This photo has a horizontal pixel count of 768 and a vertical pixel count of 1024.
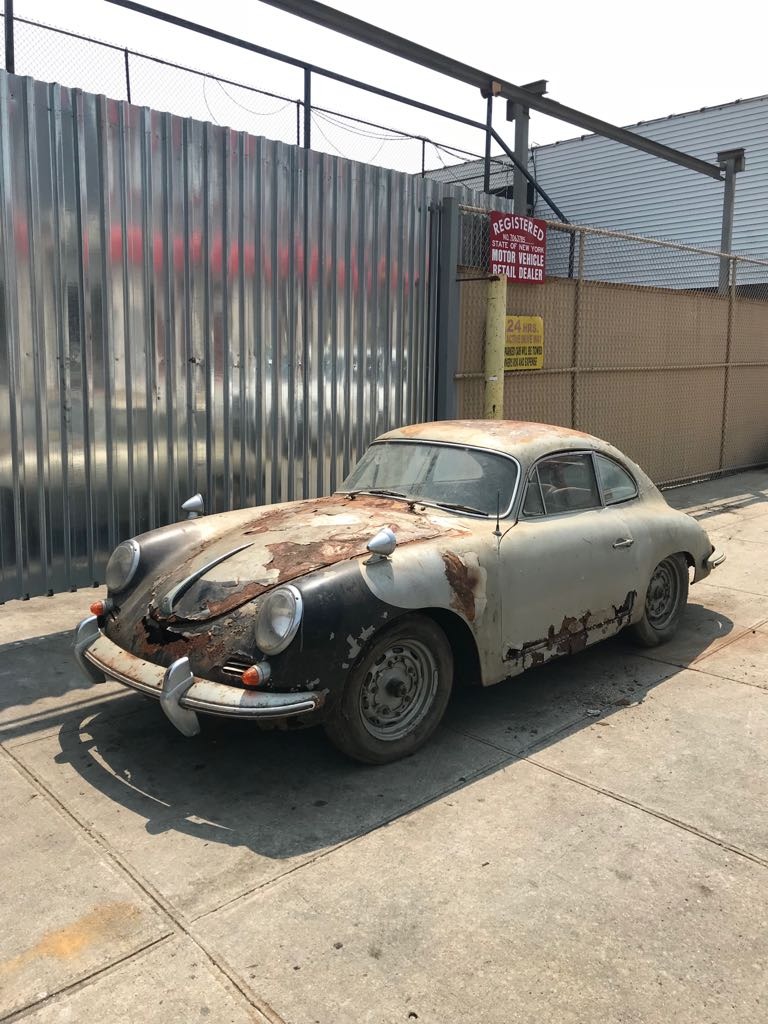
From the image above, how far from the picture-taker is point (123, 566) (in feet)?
14.3

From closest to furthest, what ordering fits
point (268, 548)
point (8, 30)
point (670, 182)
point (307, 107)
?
point (268, 548)
point (8, 30)
point (307, 107)
point (670, 182)

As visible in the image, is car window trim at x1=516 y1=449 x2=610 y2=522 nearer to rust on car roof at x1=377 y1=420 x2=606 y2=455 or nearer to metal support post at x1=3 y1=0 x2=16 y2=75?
rust on car roof at x1=377 y1=420 x2=606 y2=455

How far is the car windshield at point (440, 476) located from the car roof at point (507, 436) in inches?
2.5

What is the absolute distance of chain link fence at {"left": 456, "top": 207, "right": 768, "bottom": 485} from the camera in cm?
873

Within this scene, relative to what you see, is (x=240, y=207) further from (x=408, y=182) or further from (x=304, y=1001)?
(x=304, y=1001)

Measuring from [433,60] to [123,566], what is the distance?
6656 mm

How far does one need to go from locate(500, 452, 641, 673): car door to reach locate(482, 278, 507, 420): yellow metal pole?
3.14 meters

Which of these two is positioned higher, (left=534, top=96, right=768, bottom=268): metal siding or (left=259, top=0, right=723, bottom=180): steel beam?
(left=534, top=96, right=768, bottom=268): metal siding

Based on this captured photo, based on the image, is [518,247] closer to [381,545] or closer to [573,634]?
[573,634]

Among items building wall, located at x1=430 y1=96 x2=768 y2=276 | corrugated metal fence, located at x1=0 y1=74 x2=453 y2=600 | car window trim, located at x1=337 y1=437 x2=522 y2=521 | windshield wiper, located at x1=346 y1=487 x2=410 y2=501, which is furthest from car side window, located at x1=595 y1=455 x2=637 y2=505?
building wall, located at x1=430 y1=96 x2=768 y2=276

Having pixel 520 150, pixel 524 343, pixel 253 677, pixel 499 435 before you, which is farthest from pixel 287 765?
pixel 520 150

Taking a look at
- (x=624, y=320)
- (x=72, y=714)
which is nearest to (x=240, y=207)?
(x=72, y=714)

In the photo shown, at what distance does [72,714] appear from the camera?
4516 millimetres

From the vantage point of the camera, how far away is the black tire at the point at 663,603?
215 inches
